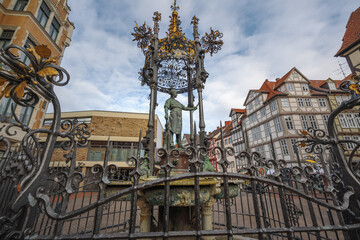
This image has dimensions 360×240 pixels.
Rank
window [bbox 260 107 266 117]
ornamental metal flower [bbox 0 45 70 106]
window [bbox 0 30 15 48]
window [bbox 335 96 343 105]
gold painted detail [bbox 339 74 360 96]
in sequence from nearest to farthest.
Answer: ornamental metal flower [bbox 0 45 70 106] → gold painted detail [bbox 339 74 360 96] → window [bbox 0 30 15 48] → window [bbox 335 96 343 105] → window [bbox 260 107 266 117]

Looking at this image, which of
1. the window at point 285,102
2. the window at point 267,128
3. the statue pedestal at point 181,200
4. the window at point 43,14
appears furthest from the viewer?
the window at point 267,128

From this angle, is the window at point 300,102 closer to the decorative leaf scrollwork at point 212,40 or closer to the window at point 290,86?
the window at point 290,86

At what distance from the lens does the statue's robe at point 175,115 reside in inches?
194

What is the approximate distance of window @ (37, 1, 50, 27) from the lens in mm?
10547

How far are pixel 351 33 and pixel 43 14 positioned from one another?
29504 mm

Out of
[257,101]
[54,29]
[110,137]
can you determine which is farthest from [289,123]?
[54,29]

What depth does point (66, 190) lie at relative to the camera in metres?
1.55

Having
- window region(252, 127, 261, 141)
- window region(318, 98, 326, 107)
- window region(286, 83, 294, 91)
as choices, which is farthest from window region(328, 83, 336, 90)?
window region(252, 127, 261, 141)

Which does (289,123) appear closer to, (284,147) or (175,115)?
(284,147)

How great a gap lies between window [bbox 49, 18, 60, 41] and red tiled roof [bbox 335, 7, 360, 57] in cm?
2745

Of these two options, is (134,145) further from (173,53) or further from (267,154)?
(267,154)

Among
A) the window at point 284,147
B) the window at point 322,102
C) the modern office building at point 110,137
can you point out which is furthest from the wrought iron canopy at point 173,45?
the window at point 322,102

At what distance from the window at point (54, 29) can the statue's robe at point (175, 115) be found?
13060 mm

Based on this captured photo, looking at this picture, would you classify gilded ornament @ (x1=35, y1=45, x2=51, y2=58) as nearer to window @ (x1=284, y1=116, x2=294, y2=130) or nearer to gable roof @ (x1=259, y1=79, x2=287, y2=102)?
window @ (x1=284, y1=116, x2=294, y2=130)
